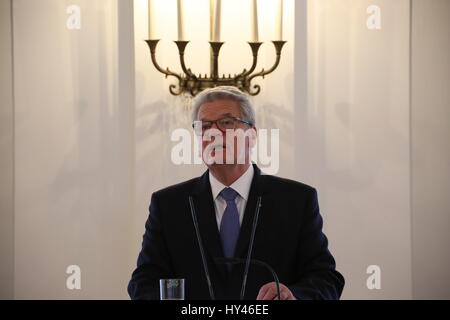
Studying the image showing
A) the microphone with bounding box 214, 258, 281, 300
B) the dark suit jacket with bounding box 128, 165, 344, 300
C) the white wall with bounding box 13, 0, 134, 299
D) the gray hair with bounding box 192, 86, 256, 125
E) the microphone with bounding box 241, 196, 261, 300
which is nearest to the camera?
the microphone with bounding box 214, 258, 281, 300

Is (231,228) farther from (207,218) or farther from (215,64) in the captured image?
(215,64)

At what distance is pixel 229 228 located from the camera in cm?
220

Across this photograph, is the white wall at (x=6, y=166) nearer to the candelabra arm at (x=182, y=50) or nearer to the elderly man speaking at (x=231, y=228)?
the candelabra arm at (x=182, y=50)

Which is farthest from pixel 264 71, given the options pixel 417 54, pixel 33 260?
pixel 33 260

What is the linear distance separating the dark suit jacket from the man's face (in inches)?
4.1

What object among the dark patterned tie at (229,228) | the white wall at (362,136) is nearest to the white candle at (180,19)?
the white wall at (362,136)

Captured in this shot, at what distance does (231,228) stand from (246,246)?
82 millimetres

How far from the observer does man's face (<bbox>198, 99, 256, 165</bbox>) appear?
2186 millimetres

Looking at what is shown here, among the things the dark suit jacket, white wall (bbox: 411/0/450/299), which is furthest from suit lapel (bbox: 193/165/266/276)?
white wall (bbox: 411/0/450/299)

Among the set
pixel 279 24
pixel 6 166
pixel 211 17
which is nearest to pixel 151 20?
pixel 211 17

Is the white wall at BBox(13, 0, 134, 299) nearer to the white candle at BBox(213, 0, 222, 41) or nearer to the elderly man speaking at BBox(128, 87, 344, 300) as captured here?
the white candle at BBox(213, 0, 222, 41)

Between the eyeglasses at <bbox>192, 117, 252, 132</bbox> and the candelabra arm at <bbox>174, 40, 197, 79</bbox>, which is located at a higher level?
the candelabra arm at <bbox>174, 40, 197, 79</bbox>

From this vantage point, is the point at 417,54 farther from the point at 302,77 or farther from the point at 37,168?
the point at 37,168

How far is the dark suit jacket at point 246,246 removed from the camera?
2.12m
